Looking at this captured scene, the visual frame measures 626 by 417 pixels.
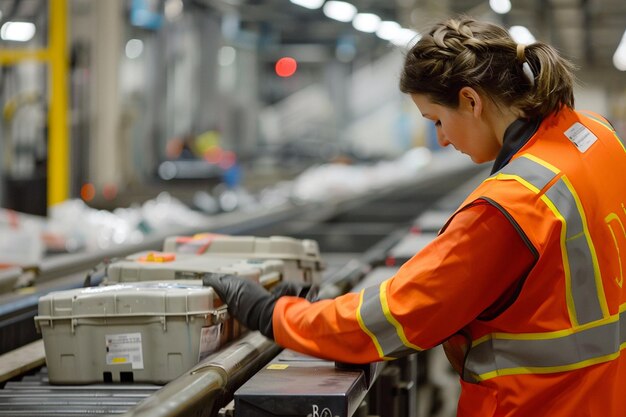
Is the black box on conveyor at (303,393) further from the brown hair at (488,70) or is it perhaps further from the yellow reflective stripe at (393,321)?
the brown hair at (488,70)

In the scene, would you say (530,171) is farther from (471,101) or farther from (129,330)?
(129,330)

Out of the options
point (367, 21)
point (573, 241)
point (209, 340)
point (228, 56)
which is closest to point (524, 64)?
point (573, 241)

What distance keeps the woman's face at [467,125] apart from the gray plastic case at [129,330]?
2.17 feet

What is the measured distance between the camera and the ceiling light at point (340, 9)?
18091 millimetres

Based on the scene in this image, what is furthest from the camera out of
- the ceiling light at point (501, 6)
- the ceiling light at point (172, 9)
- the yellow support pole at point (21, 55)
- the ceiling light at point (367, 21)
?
the ceiling light at point (367, 21)

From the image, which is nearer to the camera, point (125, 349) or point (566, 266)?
point (566, 266)

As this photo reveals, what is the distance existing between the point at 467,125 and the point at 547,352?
481 mm

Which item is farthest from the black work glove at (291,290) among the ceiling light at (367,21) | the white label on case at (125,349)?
the ceiling light at (367,21)

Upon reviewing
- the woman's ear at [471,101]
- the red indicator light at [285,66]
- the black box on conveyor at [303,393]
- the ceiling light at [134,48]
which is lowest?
the black box on conveyor at [303,393]

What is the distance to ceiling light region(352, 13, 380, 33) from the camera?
20.8 metres

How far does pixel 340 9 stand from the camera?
18844 millimetres

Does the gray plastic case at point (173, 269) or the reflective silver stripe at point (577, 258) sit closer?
the reflective silver stripe at point (577, 258)

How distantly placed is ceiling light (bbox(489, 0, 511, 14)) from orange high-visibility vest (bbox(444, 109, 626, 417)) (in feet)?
54.2

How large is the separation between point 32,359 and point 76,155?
9.61 meters
